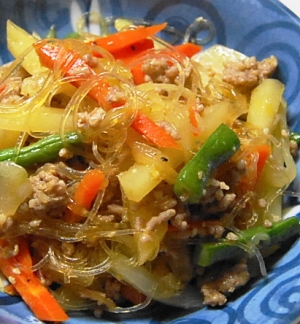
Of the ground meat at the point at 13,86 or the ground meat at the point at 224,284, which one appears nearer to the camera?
the ground meat at the point at 224,284

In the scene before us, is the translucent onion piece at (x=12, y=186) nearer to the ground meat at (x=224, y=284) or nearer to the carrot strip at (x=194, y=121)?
the carrot strip at (x=194, y=121)

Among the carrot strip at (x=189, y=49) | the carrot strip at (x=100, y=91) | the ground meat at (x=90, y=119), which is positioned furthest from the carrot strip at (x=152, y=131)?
the carrot strip at (x=189, y=49)

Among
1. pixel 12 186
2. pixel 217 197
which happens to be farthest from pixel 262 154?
pixel 12 186

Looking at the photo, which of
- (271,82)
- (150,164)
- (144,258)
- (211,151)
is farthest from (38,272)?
(271,82)

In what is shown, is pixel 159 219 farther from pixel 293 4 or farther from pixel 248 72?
pixel 293 4

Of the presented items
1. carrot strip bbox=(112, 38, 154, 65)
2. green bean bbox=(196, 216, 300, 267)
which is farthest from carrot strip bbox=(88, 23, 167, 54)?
green bean bbox=(196, 216, 300, 267)

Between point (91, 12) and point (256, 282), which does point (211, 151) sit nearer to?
point (256, 282)
